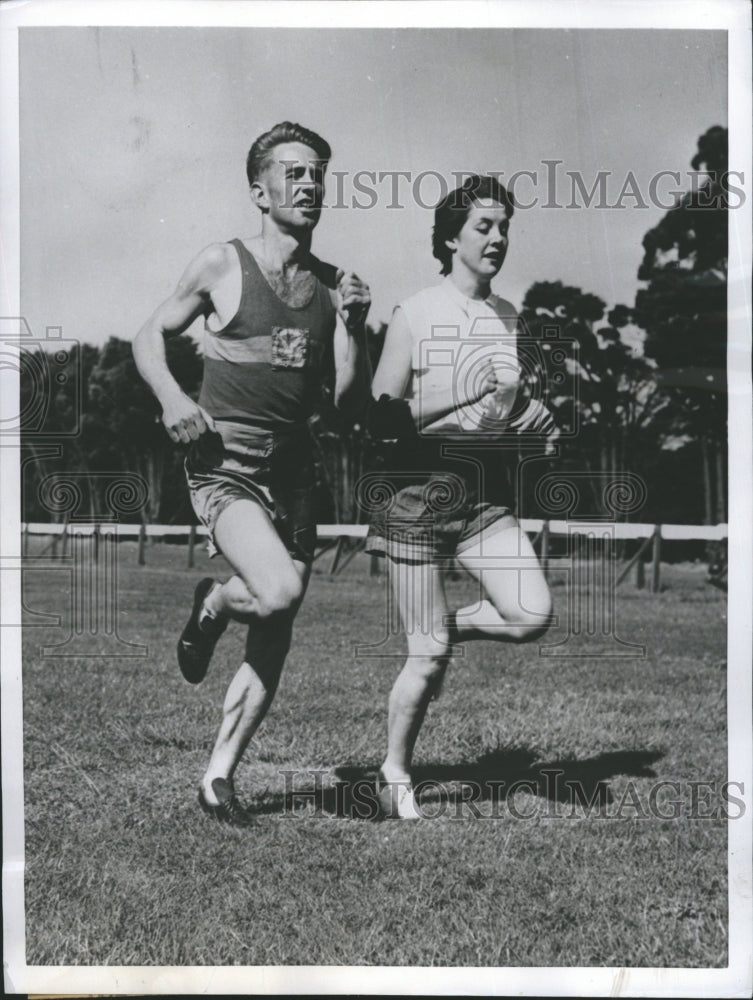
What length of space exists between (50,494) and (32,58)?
1.38m

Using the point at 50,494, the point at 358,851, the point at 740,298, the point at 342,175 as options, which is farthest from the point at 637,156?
the point at 358,851

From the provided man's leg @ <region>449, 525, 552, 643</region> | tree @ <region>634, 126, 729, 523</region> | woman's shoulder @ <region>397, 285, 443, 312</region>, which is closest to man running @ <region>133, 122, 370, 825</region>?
woman's shoulder @ <region>397, 285, 443, 312</region>

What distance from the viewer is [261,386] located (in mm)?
3201

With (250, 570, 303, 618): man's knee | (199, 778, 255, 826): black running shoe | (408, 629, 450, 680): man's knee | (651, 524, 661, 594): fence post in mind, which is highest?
(651, 524, 661, 594): fence post

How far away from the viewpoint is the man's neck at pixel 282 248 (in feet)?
10.5

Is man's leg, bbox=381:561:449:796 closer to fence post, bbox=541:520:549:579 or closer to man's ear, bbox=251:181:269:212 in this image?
fence post, bbox=541:520:549:579

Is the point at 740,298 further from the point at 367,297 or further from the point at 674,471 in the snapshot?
the point at 367,297

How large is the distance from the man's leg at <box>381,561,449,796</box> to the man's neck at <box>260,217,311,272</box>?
1.01 meters

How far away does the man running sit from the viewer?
318 cm

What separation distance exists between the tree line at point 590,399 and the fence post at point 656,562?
0.05m

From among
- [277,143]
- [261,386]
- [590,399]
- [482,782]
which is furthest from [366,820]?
[277,143]

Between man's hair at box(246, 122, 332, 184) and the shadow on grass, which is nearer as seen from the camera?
man's hair at box(246, 122, 332, 184)

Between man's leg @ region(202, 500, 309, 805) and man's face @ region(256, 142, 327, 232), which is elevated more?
man's face @ region(256, 142, 327, 232)

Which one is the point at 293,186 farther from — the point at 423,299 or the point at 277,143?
the point at 423,299
